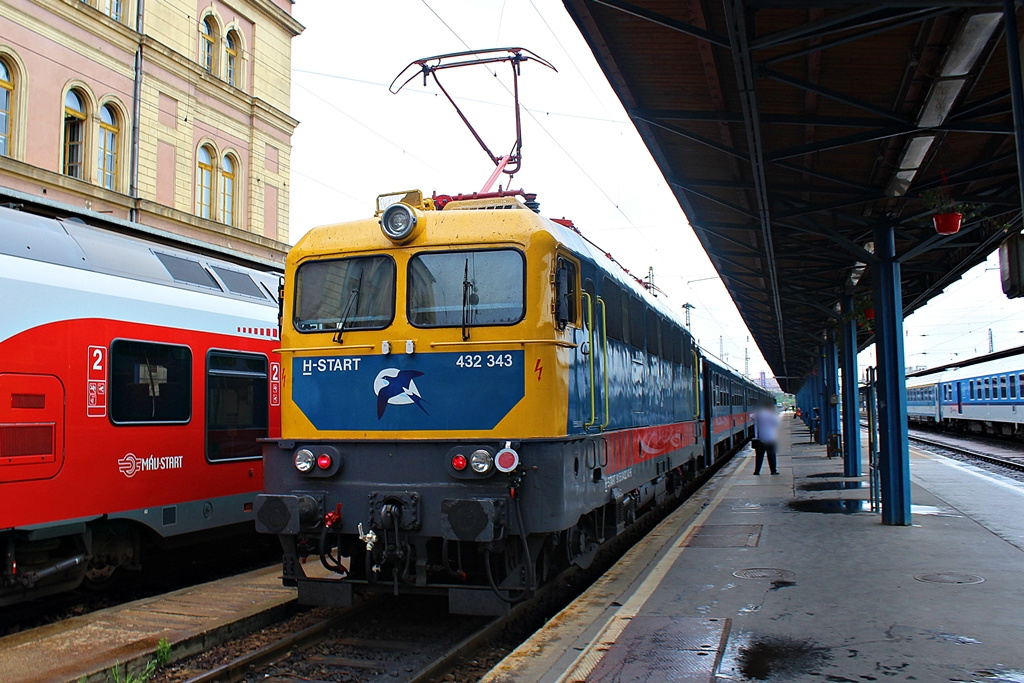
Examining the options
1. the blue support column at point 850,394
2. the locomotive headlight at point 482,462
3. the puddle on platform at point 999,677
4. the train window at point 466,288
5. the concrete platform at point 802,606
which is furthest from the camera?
the blue support column at point 850,394

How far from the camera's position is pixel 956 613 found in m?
6.57

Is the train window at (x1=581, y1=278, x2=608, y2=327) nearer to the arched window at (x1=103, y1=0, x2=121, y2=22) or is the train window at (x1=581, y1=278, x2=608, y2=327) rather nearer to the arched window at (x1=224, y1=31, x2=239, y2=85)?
the arched window at (x1=103, y1=0, x2=121, y2=22)

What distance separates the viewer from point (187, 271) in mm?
9242

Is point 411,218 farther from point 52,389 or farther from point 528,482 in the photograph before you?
point 52,389

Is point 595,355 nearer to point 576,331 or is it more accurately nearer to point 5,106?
point 576,331

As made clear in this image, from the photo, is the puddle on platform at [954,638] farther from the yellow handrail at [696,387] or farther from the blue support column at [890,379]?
the yellow handrail at [696,387]

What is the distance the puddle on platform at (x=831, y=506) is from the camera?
507 inches

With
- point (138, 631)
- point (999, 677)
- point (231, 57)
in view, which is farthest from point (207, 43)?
point (999, 677)

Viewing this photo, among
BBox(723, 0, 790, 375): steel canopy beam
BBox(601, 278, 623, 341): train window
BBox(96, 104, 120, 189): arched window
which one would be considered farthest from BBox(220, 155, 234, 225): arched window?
BBox(601, 278, 623, 341): train window

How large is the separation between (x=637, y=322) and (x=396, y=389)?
395 centimetres

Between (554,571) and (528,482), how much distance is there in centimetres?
171

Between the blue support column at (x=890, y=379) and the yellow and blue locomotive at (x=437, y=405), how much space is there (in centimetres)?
567

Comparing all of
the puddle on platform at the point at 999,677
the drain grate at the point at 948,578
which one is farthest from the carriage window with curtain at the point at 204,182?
the puddle on platform at the point at 999,677

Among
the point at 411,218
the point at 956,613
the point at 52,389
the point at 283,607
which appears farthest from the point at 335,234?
the point at 956,613
